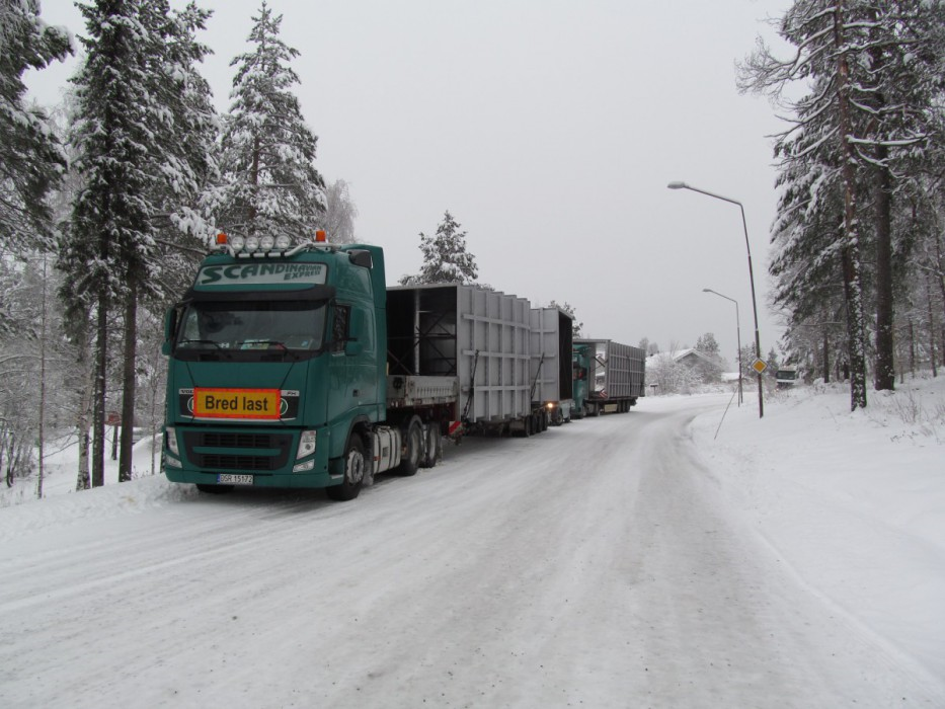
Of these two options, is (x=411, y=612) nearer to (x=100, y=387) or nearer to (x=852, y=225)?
(x=100, y=387)

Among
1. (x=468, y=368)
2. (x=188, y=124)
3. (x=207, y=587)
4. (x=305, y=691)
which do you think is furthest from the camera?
(x=188, y=124)

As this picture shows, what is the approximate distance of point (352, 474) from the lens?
9.38m

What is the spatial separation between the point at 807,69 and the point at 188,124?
51.6 ft

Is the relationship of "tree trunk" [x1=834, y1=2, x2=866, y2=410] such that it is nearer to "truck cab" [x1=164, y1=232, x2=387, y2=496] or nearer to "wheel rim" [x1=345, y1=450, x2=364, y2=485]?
"wheel rim" [x1=345, y1=450, x2=364, y2=485]

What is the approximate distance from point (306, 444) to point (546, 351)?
13.3 meters

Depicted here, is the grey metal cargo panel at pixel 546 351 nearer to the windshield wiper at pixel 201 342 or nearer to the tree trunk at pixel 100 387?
the tree trunk at pixel 100 387

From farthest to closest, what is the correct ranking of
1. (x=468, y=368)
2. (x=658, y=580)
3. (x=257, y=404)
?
1. (x=468, y=368)
2. (x=257, y=404)
3. (x=658, y=580)

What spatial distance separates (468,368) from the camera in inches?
571

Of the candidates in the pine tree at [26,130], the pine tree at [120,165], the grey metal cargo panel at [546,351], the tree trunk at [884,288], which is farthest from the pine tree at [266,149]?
the tree trunk at [884,288]

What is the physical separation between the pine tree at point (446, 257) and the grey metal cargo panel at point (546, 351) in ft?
53.3

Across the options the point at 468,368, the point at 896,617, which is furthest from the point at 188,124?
the point at 896,617

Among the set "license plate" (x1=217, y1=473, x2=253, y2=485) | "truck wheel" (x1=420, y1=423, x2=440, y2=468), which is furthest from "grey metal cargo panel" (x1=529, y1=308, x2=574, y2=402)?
"license plate" (x1=217, y1=473, x2=253, y2=485)

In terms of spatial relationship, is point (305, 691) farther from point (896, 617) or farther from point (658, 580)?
point (896, 617)

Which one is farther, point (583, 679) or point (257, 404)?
point (257, 404)
